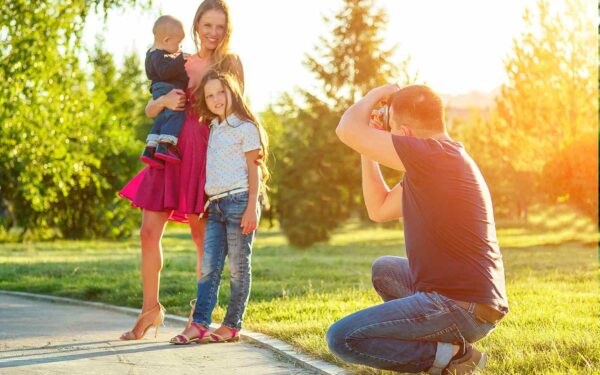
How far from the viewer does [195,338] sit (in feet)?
19.4

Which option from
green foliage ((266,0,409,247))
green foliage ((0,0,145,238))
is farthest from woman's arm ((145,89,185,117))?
green foliage ((266,0,409,247))

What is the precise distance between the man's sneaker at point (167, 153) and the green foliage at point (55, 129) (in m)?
9.04

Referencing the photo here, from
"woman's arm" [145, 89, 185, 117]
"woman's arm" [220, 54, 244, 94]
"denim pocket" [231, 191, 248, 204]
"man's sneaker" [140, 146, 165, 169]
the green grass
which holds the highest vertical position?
"woman's arm" [220, 54, 244, 94]

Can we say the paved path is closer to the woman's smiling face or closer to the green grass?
the green grass

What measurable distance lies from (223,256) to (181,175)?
0.66 metres

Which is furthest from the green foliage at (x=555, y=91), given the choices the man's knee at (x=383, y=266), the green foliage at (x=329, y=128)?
the man's knee at (x=383, y=266)

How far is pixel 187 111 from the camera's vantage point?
6301mm

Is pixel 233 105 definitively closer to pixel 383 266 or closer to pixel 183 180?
pixel 183 180

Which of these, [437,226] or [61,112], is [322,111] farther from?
[437,226]

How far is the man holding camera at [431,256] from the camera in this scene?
170 inches

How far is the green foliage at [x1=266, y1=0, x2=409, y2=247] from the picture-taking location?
28.4m

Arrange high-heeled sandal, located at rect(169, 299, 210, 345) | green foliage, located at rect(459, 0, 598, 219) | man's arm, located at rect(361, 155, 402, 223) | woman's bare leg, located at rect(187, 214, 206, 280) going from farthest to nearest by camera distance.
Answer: green foliage, located at rect(459, 0, 598, 219) < woman's bare leg, located at rect(187, 214, 206, 280) < high-heeled sandal, located at rect(169, 299, 210, 345) < man's arm, located at rect(361, 155, 402, 223)

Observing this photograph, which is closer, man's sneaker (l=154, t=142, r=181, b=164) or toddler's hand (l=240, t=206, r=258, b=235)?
toddler's hand (l=240, t=206, r=258, b=235)

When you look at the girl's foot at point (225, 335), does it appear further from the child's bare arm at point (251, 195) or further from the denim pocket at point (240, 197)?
the denim pocket at point (240, 197)
